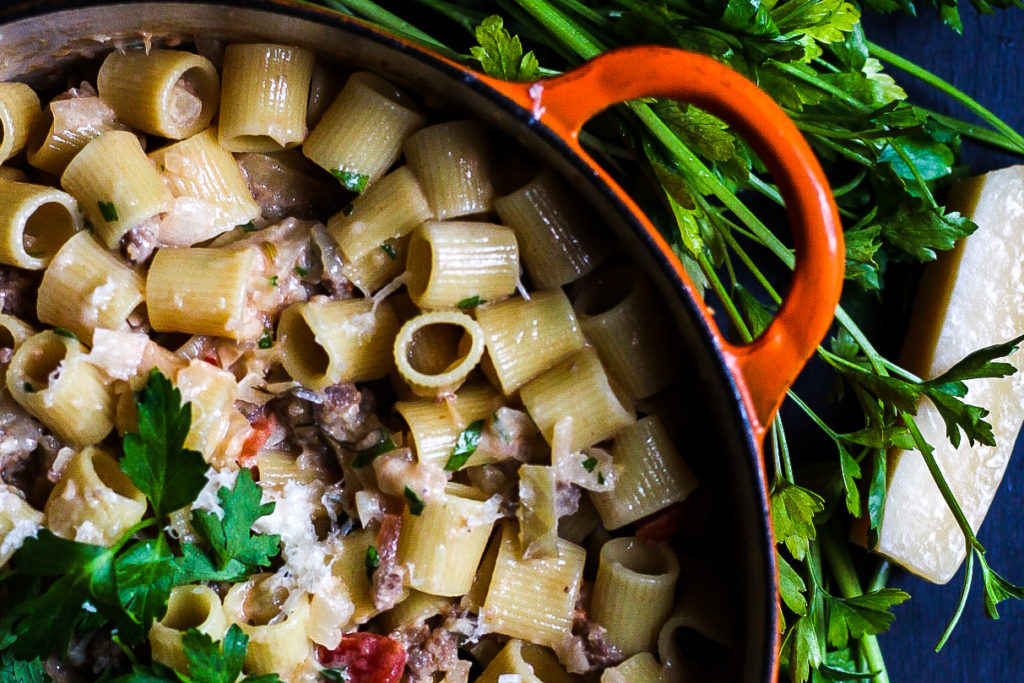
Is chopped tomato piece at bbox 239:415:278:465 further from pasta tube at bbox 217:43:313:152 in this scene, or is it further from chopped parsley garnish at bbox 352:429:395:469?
pasta tube at bbox 217:43:313:152

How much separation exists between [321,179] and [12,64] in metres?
0.64

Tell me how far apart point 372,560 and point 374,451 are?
23cm

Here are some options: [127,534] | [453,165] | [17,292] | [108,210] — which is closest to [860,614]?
[453,165]

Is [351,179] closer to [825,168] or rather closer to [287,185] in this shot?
[287,185]

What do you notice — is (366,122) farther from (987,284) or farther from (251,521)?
(987,284)

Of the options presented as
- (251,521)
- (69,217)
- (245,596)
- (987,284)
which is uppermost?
(69,217)

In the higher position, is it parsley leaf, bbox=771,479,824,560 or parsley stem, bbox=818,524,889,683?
parsley leaf, bbox=771,479,824,560

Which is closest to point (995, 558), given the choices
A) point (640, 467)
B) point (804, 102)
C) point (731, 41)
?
point (640, 467)

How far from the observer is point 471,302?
1907mm

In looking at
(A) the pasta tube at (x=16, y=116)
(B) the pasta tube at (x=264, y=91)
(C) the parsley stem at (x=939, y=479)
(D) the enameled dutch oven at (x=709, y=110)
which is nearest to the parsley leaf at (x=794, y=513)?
(D) the enameled dutch oven at (x=709, y=110)

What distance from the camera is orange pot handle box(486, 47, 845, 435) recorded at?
1638mm

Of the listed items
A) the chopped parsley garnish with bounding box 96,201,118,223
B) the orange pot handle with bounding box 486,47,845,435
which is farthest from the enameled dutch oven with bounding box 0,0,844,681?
the chopped parsley garnish with bounding box 96,201,118,223

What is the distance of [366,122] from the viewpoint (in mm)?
1900

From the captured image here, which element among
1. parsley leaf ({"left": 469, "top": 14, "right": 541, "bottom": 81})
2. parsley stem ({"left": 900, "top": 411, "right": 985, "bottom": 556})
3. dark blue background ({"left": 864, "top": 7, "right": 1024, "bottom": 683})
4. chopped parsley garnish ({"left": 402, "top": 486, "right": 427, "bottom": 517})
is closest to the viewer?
parsley leaf ({"left": 469, "top": 14, "right": 541, "bottom": 81})
